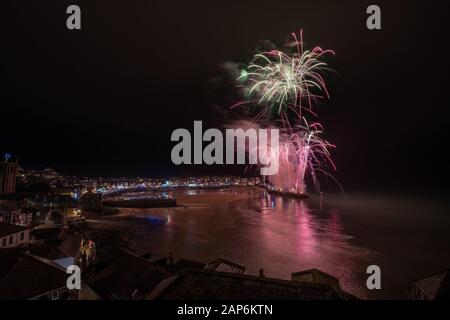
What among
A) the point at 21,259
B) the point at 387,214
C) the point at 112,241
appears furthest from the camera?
the point at 387,214

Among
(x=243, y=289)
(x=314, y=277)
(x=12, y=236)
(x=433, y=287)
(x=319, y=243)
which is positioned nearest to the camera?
(x=243, y=289)

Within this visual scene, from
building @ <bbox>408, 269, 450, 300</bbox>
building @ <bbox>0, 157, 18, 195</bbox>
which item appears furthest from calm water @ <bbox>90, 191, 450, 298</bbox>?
building @ <bbox>0, 157, 18, 195</bbox>

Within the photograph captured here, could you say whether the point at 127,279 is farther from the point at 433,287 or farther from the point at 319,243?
the point at 319,243

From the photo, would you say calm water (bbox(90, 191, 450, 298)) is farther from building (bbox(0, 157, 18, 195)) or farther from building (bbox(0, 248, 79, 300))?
building (bbox(0, 157, 18, 195))

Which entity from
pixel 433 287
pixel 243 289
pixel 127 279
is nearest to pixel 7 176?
pixel 127 279

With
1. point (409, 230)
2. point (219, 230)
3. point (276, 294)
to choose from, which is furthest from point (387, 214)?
point (276, 294)

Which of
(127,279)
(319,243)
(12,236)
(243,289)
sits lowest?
(319,243)
